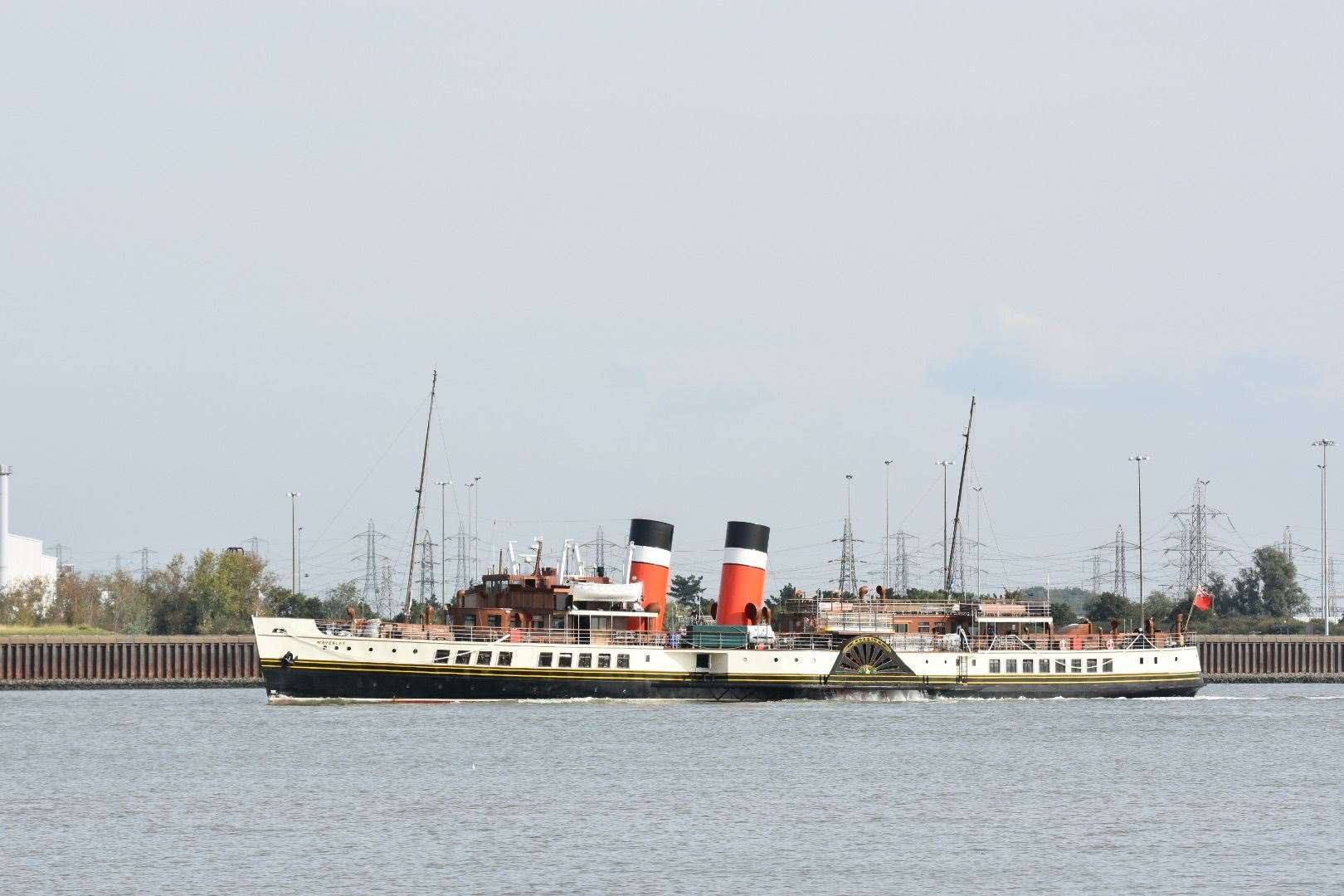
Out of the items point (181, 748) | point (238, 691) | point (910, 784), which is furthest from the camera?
point (238, 691)

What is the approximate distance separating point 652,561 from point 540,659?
719cm

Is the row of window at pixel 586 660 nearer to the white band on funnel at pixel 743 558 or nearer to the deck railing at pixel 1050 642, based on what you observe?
the white band on funnel at pixel 743 558

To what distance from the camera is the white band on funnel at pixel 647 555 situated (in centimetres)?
7562

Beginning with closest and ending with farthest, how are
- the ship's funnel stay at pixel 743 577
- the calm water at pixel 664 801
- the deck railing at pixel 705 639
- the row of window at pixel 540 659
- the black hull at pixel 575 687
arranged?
the calm water at pixel 664 801 → the black hull at pixel 575 687 → the row of window at pixel 540 659 → the deck railing at pixel 705 639 → the ship's funnel stay at pixel 743 577

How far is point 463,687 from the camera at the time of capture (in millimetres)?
70375

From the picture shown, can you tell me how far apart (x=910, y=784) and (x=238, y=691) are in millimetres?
49111

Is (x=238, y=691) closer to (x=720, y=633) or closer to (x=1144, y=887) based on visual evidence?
(x=720, y=633)

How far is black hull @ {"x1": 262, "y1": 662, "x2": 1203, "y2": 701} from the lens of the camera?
228ft

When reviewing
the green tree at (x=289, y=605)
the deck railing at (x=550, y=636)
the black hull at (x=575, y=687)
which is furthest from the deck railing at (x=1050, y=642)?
the green tree at (x=289, y=605)

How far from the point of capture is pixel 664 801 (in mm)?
47375

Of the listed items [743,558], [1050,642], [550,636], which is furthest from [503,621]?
[1050,642]

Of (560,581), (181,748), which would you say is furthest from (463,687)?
(181,748)

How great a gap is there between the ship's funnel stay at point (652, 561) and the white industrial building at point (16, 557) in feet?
242

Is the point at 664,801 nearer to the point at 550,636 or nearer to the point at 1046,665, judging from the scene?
the point at 550,636
